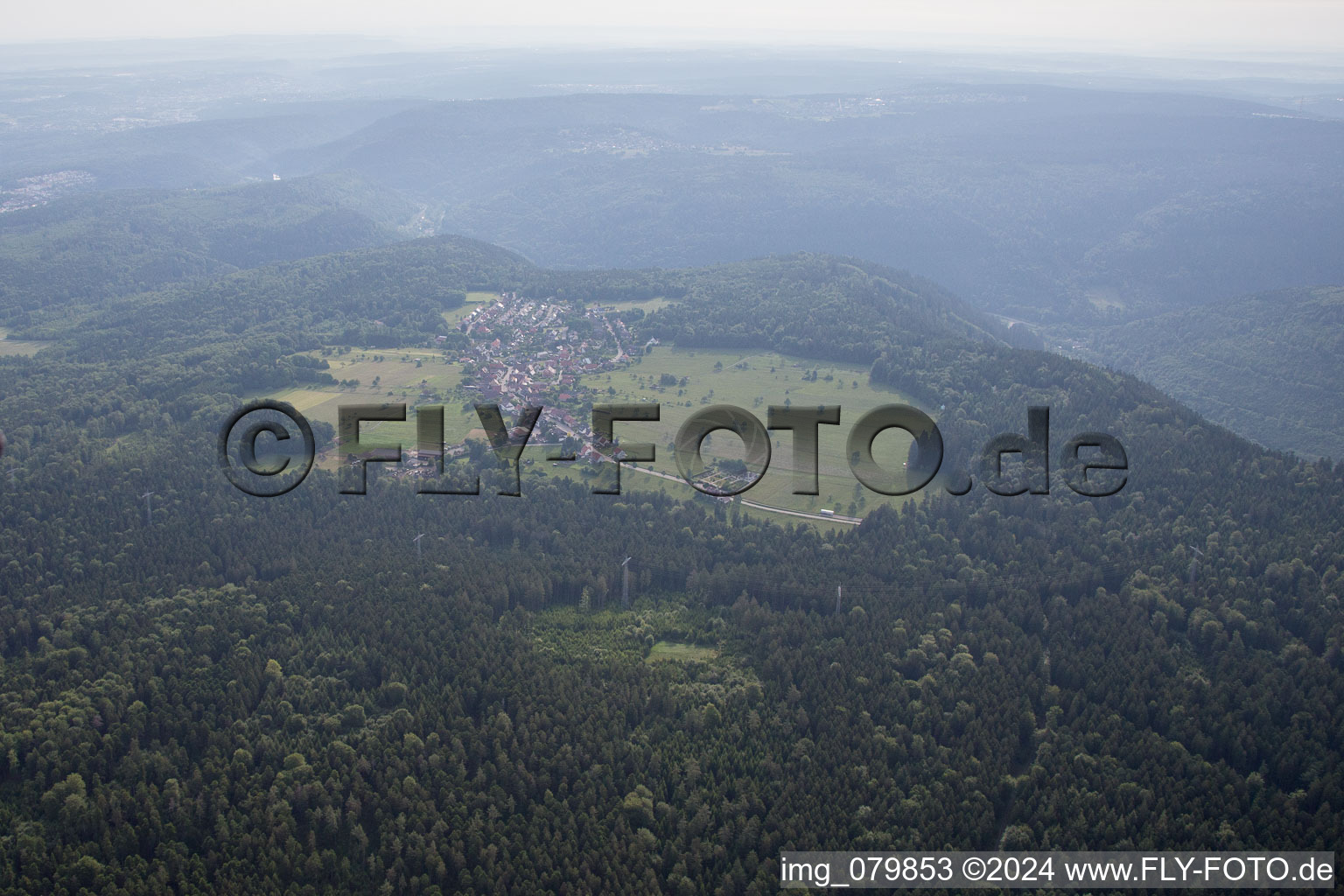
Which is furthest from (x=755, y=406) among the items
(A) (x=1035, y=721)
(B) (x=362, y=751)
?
(B) (x=362, y=751)

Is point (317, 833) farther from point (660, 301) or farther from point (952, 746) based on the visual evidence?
point (660, 301)

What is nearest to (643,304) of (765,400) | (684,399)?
(684,399)

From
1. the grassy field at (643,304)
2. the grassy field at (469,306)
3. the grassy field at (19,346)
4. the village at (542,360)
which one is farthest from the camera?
the grassy field at (643,304)

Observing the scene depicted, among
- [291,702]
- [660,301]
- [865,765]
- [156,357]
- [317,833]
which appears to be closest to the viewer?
[317,833]

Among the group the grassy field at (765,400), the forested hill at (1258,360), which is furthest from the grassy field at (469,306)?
the forested hill at (1258,360)

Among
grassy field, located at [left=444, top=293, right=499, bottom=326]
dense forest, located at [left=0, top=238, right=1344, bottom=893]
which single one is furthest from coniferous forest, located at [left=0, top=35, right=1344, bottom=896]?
grassy field, located at [left=444, top=293, right=499, bottom=326]

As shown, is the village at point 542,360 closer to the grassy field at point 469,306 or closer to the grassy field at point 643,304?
the grassy field at point 469,306

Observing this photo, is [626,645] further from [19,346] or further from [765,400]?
[19,346]
